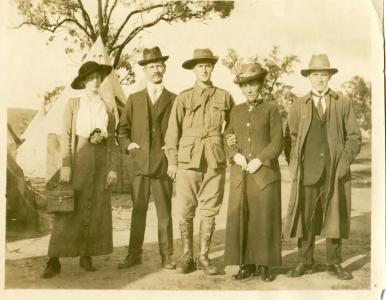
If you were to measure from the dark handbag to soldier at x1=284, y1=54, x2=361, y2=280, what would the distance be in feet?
5.98

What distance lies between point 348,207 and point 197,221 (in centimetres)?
129

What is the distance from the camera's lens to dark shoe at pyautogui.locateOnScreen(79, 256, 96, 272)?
5.20 meters

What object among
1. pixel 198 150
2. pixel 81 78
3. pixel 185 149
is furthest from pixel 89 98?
pixel 198 150

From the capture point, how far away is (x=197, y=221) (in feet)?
17.4

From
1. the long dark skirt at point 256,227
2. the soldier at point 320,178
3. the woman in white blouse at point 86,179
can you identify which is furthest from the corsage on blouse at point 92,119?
the soldier at point 320,178

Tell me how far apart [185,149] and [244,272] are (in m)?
1.14

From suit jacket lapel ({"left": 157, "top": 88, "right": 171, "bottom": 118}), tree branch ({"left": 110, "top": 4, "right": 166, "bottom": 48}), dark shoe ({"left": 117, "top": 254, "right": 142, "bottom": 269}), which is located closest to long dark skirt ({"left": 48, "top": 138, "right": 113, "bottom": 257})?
dark shoe ({"left": 117, "top": 254, "right": 142, "bottom": 269})

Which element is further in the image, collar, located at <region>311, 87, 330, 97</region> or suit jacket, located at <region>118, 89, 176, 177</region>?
collar, located at <region>311, 87, 330, 97</region>

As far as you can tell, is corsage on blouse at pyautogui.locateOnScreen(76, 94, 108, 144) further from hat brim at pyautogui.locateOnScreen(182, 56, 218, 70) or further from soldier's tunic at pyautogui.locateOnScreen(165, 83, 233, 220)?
hat brim at pyautogui.locateOnScreen(182, 56, 218, 70)

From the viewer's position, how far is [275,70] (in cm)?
541

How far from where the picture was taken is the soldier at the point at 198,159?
5.21 m

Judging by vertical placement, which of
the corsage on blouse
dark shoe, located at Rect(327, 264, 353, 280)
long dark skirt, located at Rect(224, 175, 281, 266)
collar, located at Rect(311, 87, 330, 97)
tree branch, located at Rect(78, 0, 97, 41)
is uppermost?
tree branch, located at Rect(78, 0, 97, 41)
